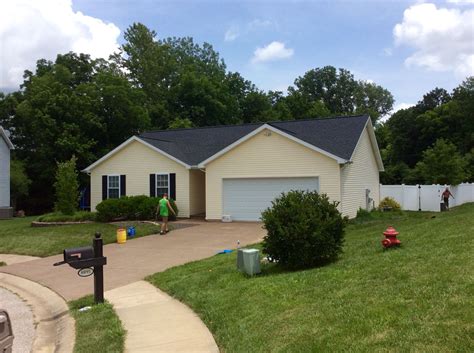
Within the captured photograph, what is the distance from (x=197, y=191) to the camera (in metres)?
25.0

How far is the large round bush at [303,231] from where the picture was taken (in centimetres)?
848

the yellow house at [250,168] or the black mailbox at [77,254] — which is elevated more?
the yellow house at [250,168]

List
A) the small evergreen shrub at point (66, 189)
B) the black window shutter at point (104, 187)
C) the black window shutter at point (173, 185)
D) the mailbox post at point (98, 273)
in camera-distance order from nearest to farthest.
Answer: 1. the mailbox post at point (98, 273)
2. the small evergreen shrub at point (66, 189)
3. the black window shutter at point (173, 185)
4. the black window shutter at point (104, 187)

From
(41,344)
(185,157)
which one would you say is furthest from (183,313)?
(185,157)

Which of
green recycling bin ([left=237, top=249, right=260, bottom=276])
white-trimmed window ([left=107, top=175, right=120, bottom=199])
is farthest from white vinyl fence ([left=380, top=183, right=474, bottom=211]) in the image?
green recycling bin ([left=237, top=249, right=260, bottom=276])

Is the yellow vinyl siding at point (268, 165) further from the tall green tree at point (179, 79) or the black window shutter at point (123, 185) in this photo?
the tall green tree at point (179, 79)

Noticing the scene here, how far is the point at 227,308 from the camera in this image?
22.0ft

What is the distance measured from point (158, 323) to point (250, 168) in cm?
1593

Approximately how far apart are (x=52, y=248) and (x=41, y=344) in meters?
8.78

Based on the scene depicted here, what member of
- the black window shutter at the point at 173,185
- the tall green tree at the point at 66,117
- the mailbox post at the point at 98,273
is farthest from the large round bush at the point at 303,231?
the tall green tree at the point at 66,117

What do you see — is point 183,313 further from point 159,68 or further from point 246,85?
point 246,85

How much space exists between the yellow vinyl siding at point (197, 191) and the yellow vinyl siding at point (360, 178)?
7821 mm

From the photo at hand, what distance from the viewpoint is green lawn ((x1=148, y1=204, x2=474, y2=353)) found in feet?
14.2

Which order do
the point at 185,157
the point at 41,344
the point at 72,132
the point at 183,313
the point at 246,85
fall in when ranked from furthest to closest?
the point at 246,85, the point at 72,132, the point at 185,157, the point at 183,313, the point at 41,344
